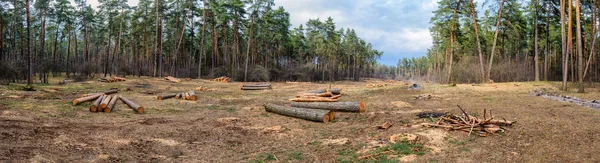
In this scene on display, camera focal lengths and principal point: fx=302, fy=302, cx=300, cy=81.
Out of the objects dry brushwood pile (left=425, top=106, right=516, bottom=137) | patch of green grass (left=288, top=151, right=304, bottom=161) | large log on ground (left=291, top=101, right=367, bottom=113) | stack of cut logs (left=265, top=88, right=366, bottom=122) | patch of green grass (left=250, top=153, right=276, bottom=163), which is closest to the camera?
patch of green grass (left=250, top=153, right=276, bottom=163)

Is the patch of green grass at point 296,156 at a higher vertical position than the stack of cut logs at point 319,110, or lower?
lower

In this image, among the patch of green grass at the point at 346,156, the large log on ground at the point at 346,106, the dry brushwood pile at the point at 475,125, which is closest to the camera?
the patch of green grass at the point at 346,156

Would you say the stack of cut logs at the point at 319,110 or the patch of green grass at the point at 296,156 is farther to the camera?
the stack of cut logs at the point at 319,110

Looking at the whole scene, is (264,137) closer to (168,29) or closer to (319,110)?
(319,110)

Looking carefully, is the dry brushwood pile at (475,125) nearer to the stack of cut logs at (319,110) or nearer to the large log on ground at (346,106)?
the stack of cut logs at (319,110)

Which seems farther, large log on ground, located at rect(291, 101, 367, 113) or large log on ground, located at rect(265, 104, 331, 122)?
large log on ground, located at rect(291, 101, 367, 113)

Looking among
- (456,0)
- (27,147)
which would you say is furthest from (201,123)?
(456,0)

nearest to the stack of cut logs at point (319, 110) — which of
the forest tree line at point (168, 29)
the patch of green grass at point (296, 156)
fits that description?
the patch of green grass at point (296, 156)

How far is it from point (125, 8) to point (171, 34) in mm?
7512

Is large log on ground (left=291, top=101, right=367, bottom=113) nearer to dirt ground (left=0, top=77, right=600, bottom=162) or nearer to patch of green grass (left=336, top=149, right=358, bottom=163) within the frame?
dirt ground (left=0, top=77, right=600, bottom=162)

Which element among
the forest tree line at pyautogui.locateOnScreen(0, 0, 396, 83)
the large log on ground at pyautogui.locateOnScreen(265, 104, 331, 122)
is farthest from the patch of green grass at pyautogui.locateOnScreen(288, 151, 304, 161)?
the forest tree line at pyautogui.locateOnScreen(0, 0, 396, 83)

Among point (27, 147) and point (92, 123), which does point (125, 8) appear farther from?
point (27, 147)

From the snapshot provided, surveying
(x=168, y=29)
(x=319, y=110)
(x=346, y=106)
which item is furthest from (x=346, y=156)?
(x=168, y=29)

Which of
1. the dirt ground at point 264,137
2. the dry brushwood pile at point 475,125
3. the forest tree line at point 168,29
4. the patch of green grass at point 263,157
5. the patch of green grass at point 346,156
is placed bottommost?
the patch of green grass at point 263,157
